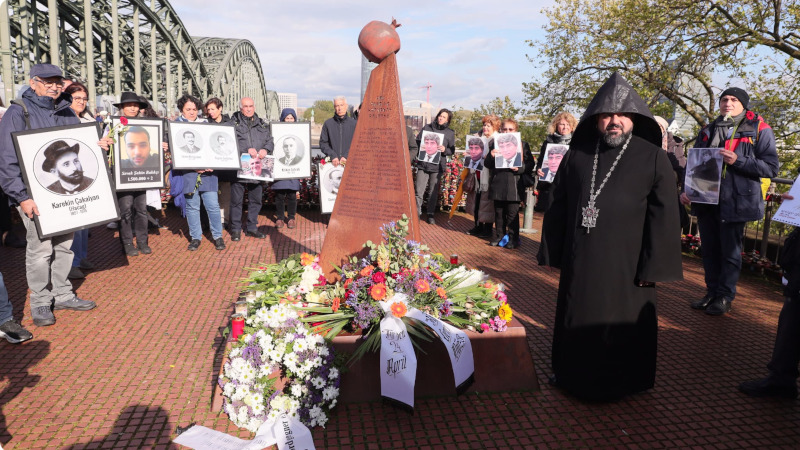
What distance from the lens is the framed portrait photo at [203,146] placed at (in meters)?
7.36

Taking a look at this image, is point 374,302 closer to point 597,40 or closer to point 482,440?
point 482,440

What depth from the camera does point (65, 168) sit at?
4.88 metres

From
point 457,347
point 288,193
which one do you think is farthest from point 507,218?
point 457,347

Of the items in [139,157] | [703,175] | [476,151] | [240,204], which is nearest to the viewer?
[703,175]

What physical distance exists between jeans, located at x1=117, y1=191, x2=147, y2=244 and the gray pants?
2.00 metres

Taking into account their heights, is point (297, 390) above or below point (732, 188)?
below

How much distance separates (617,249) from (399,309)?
1.56 m

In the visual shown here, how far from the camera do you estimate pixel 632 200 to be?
3.57 meters

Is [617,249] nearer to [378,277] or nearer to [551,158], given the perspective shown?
[378,277]

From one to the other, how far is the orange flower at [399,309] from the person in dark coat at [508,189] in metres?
4.83

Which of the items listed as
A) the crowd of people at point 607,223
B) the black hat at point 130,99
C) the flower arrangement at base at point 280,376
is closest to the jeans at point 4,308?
the crowd of people at point 607,223

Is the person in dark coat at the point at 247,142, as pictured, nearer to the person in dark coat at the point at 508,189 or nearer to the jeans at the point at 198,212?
the jeans at the point at 198,212

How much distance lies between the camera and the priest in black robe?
353 centimetres

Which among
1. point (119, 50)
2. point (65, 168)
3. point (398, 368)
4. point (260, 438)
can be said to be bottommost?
point (260, 438)
